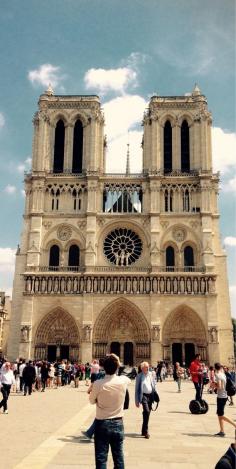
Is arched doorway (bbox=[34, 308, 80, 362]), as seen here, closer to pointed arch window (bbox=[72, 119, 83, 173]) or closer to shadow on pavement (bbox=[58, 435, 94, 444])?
pointed arch window (bbox=[72, 119, 83, 173])

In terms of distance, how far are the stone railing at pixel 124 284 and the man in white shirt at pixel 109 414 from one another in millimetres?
32326

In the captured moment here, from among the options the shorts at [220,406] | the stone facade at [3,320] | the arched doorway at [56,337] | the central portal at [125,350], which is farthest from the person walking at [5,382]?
the stone facade at [3,320]

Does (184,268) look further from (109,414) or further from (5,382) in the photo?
(109,414)

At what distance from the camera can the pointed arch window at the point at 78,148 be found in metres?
42.6

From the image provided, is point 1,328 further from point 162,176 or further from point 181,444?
point 181,444

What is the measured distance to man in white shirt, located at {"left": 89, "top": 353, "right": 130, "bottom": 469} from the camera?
518cm

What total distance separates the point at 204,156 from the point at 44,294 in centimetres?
1812

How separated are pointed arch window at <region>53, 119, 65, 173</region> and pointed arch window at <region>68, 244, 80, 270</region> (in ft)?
23.5

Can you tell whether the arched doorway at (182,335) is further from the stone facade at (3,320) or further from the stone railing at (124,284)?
the stone facade at (3,320)

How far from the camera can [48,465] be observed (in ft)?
22.8

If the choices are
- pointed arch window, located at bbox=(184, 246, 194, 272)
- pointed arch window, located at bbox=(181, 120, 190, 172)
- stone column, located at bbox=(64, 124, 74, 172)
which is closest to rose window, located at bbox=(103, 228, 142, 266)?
pointed arch window, located at bbox=(184, 246, 194, 272)

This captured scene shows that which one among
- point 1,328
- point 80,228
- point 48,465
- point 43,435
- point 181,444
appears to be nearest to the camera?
point 48,465

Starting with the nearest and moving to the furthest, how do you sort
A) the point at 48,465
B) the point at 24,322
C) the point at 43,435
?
the point at 48,465, the point at 43,435, the point at 24,322

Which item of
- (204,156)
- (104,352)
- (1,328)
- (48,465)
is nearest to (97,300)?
(104,352)
